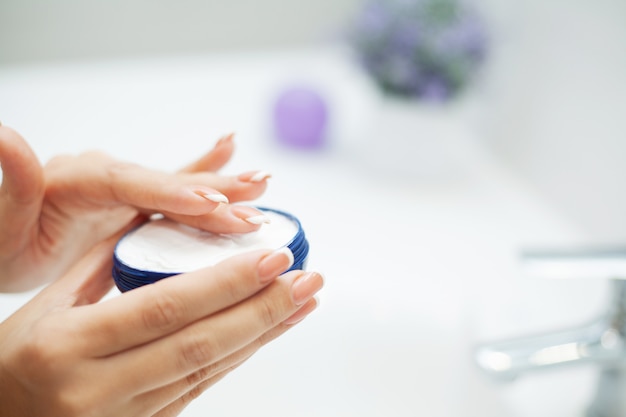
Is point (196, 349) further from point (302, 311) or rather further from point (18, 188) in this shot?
point (18, 188)

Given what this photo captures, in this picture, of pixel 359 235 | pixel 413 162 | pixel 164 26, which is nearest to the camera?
pixel 359 235

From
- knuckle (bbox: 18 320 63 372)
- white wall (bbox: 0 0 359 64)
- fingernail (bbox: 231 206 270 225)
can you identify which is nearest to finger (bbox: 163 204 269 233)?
fingernail (bbox: 231 206 270 225)

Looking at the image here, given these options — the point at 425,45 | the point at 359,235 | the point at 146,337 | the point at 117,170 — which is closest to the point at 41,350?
the point at 146,337

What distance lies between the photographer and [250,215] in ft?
1.21

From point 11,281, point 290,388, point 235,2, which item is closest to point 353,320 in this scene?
point 290,388

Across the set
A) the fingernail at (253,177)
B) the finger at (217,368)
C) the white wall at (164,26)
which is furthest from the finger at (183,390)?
the white wall at (164,26)

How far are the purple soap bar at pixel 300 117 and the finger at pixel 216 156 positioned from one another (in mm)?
453

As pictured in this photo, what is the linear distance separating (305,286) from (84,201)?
0.21 meters

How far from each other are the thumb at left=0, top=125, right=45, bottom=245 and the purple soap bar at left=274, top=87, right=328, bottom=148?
0.51 metres

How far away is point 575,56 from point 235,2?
0.84m

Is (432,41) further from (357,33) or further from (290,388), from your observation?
(290,388)

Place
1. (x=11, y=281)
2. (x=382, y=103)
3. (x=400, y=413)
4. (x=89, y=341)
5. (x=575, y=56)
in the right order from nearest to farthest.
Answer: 1. (x=89, y=341)
2. (x=11, y=281)
3. (x=400, y=413)
4. (x=575, y=56)
5. (x=382, y=103)

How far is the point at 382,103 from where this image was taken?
881 millimetres

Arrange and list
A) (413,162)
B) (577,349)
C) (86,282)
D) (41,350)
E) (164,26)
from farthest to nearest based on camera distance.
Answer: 1. (164,26)
2. (413,162)
3. (577,349)
4. (86,282)
5. (41,350)
